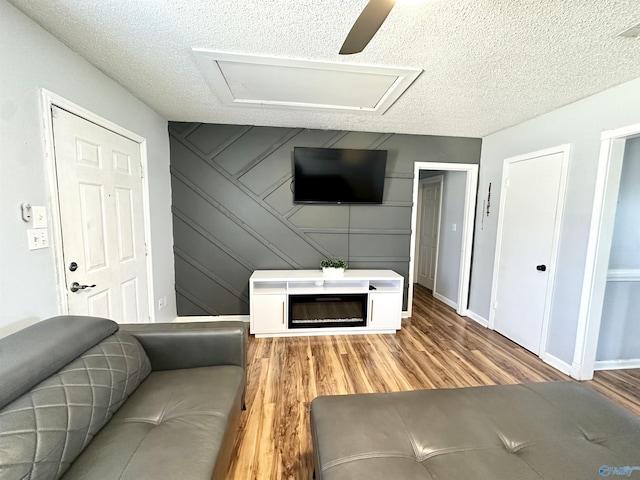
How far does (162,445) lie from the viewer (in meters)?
1.02

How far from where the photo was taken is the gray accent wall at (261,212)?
3145 mm

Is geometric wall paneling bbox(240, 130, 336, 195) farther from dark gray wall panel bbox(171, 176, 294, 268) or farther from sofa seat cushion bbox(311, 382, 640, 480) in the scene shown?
sofa seat cushion bbox(311, 382, 640, 480)

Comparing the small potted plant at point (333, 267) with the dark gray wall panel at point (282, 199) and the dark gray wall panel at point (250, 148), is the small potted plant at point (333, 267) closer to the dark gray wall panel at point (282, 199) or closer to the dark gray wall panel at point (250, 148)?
the dark gray wall panel at point (282, 199)

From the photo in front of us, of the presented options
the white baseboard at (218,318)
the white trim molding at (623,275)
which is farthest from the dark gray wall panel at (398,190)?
the white baseboard at (218,318)

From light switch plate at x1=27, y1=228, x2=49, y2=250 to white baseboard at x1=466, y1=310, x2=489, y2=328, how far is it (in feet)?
14.0

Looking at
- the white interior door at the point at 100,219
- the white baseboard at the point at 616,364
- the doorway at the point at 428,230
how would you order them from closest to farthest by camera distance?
1. the white interior door at the point at 100,219
2. the white baseboard at the point at 616,364
3. the doorway at the point at 428,230

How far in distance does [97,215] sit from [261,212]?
5.30ft

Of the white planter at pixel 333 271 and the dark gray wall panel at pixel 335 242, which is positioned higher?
the dark gray wall panel at pixel 335 242

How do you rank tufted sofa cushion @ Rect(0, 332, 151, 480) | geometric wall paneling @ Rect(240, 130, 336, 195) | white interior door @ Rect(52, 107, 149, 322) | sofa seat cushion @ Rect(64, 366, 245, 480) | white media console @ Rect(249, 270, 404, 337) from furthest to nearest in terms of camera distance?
geometric wall paneling @ Rect(240, 130, 336, 195) → white media console @ Rect(249, 270, 404, 337) → white interior door @ Rect(52, 107, 149, 322) → sofa seat cushion @ Rect(64, 366, 245, 480) → tufted sofa cushion @ Rect(0, 332, 151, 480)

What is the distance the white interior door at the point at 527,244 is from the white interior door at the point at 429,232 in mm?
1461

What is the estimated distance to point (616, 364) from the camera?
8.13ft

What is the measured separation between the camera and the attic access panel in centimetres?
184

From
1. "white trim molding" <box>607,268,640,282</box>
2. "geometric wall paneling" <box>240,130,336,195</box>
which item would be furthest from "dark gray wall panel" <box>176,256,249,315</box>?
"white trim molding" <box>607,268,640,282</box>

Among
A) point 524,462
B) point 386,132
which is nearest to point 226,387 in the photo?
point 524,462
